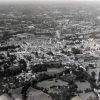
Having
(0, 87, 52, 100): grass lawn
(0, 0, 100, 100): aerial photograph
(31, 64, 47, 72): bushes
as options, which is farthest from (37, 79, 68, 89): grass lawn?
(31, 64, 47, 72): bushes

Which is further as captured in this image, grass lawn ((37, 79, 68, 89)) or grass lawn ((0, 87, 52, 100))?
grass lawn ((37, 79, 68, 89))

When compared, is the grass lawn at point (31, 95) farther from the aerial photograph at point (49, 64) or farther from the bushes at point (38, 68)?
the bushes at point (38, 68)

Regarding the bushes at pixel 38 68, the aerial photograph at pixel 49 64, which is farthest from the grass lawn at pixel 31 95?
the bushes at pixel 38 68

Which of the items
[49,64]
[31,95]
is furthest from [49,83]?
[49,64]

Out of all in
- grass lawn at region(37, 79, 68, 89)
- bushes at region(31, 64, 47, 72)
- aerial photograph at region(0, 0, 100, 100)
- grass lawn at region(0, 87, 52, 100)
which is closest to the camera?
grass lawn at region(0, 87, 52, 100)

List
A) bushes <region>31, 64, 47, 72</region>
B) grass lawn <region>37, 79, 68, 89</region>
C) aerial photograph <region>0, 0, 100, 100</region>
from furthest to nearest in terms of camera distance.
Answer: bushes <region>31, 64, 47, 72</region> → grass lawn <region>37, 79, 68, 89</region> → aerial photograph <region>0, 0, 100, 100</region>

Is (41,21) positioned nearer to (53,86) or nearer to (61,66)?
(61,66)

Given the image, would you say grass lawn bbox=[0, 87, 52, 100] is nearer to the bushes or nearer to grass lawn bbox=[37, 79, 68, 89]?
grass lawn bbox=[37, 79, 68, 89]

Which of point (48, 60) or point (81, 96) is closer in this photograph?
point (81, 96)

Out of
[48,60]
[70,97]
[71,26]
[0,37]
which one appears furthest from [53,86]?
[71,26]

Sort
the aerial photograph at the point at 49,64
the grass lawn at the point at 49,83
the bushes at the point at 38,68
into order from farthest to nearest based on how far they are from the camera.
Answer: the bushes at the point at 38,68 < the grass lawn at the point at 49,83 < the aerial photograph at the point at 49,64

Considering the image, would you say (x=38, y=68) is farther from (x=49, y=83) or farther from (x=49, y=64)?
(x=49, y=83)
